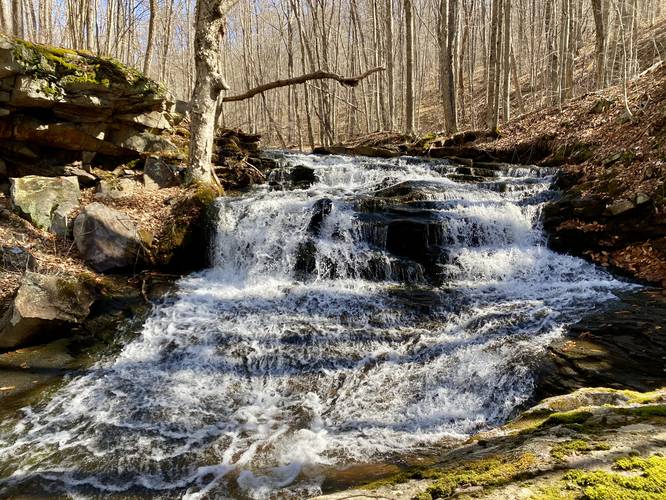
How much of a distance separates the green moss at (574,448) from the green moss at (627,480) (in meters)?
0.13

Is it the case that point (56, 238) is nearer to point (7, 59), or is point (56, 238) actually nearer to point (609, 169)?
point (7, 59)

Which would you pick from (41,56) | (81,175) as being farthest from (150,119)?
(41,56)

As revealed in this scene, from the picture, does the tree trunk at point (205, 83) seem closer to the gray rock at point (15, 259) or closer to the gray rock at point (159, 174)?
the gray rock at point (159, 174)

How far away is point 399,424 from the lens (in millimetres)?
4594

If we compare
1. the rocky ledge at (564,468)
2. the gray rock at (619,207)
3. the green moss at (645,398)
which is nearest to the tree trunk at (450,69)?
the gray rock at (619,207)

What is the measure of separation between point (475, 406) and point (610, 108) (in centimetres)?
1174

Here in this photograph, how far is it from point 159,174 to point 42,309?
496 centimetres

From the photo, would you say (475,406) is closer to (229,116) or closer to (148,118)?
(148,118)

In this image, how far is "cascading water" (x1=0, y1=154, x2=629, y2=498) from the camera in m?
4.16

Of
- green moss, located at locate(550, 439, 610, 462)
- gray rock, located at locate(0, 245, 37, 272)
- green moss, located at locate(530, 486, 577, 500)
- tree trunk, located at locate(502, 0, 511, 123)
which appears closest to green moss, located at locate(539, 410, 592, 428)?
green moss, located at locate(550, 439, 610, 462)

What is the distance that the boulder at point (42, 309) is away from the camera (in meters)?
6.25

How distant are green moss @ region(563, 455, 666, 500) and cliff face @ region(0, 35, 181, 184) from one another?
10.3 m

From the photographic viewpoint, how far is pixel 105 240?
8.20 metres

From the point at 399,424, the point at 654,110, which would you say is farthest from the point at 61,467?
the point at 654,110
